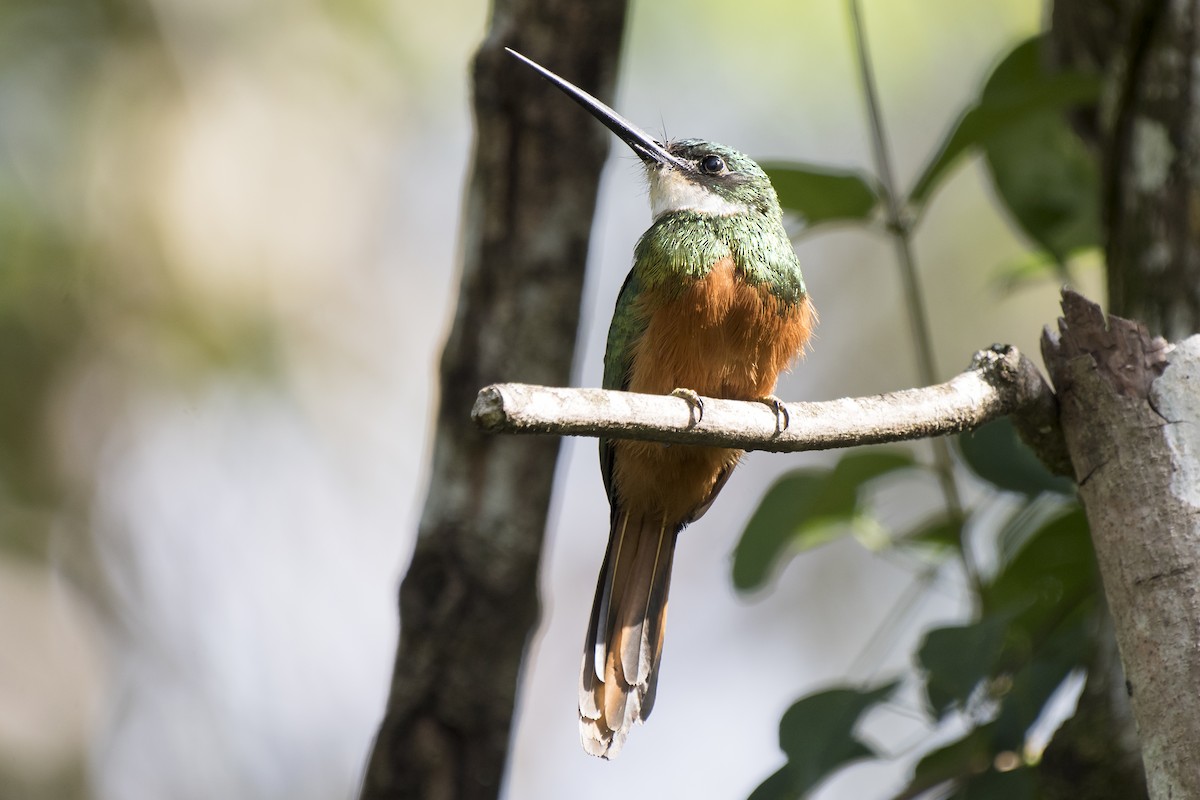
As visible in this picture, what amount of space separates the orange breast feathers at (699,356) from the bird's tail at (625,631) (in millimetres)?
57

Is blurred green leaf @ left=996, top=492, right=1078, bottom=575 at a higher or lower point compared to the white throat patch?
lower

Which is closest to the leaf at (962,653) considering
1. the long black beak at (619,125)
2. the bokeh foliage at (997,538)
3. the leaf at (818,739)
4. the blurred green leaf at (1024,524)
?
the bokeh foliage at (997,538)

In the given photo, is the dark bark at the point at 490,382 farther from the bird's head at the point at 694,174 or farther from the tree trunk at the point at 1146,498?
the tree trunk at the point at 1146,498

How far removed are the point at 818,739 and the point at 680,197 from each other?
3.92 ft

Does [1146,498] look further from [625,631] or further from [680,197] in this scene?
[680,197]

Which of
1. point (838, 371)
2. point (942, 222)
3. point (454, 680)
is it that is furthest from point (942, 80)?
point (454, 680)

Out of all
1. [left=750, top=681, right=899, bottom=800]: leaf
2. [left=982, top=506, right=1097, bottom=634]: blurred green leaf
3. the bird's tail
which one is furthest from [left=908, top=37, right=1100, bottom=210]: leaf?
[left=750, top=681, right=899, bottom=800]: leaf

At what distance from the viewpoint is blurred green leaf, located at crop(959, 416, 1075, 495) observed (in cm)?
247

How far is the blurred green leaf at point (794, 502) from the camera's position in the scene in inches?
105

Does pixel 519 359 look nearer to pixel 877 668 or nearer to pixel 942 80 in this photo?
pixel 877 668

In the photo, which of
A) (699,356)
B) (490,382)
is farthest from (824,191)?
(490,382)

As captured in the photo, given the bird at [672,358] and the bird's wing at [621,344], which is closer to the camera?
the bird at [672,358]

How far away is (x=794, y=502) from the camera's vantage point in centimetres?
267

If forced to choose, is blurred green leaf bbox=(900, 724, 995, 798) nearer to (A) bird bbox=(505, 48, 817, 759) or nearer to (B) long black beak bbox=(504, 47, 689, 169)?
(A) bird bbox=(505, 48, 817, 759)
